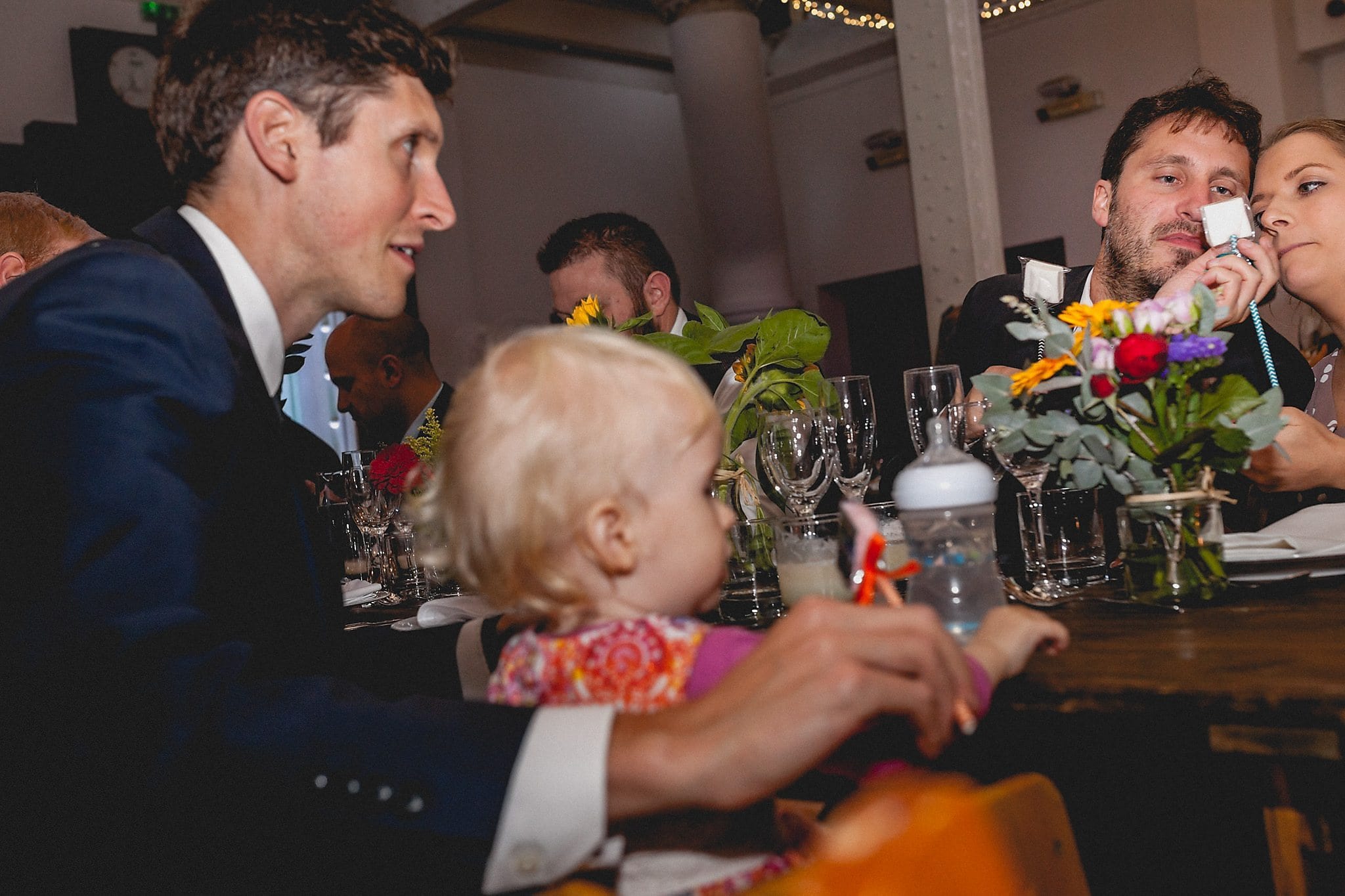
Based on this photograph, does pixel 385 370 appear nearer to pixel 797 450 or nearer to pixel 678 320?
pixel 678 320

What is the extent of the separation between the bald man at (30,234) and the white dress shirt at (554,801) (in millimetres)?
2497

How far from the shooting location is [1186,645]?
3.60ft

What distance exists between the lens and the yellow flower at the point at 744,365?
6.07ft

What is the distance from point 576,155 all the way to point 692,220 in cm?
139

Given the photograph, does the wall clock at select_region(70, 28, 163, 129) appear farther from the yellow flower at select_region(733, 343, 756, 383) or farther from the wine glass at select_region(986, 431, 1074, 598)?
the wine glass at select_region(986, 431, 1074, 598)

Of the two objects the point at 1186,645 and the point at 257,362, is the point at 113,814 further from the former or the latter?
the point at 1186,645

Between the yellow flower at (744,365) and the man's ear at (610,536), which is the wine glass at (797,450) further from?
the man's ear at (610,536)

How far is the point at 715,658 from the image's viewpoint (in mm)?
915

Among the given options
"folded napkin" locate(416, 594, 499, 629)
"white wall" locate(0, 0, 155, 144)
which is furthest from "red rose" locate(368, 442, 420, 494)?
"white wall" locate(0, 0, 155, 144)

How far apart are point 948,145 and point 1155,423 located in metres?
4.07

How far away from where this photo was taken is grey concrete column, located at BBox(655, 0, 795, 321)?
24.3ft

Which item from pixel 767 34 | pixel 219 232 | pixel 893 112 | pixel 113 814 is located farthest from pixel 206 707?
pixel 767 34

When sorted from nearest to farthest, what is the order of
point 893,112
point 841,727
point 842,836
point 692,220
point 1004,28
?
point 842,836 → point 841,727 → point 1004,28 → point 893,112 → point 692,220

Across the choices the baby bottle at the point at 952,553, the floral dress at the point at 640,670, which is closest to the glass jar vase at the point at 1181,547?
the baby bottle at the point at 952,553
